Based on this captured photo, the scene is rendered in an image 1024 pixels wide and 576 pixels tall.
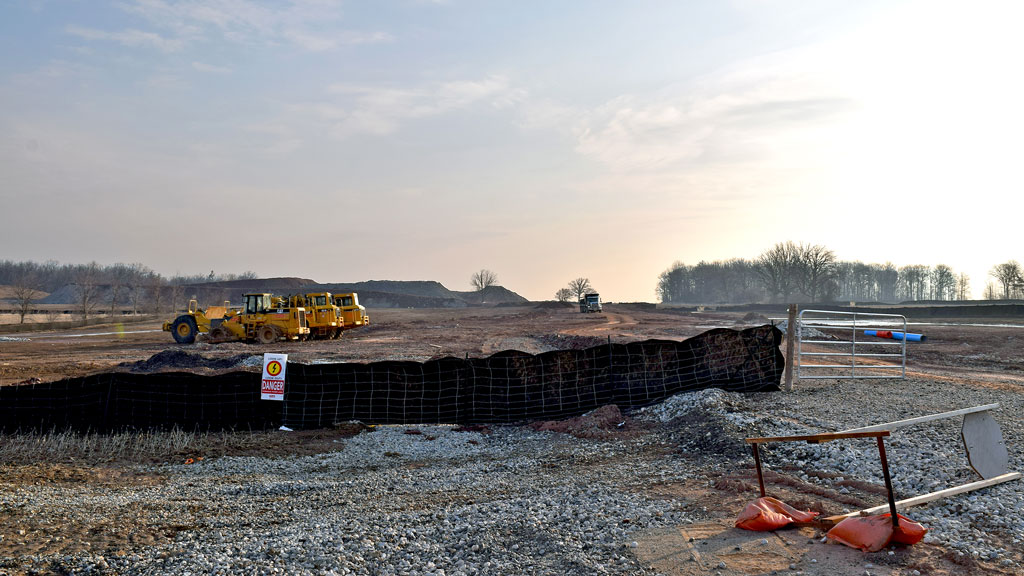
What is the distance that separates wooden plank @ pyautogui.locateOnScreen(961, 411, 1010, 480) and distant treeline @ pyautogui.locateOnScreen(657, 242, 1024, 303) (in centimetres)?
10276

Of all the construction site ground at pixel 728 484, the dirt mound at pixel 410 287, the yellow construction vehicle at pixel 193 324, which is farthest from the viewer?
the dirt mound at pixel 410 287

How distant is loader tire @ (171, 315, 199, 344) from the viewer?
36500 mm

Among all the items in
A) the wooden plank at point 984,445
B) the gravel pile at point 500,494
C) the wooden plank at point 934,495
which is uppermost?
the wooden plank at point 984,445

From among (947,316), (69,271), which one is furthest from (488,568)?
(69,271)

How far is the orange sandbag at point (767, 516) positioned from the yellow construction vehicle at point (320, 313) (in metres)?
33.7

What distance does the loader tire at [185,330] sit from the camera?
36.5 meters

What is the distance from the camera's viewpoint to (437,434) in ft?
42.0

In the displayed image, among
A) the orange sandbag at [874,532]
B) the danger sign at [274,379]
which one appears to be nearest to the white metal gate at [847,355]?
the orange sandbag at [874,532]

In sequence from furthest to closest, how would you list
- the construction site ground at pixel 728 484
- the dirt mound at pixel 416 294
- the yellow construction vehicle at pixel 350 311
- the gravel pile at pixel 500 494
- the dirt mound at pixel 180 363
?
the dirt mound at pixel 416 294 < the yellow construction vehicle at pixel 350 311 < the dirt mound at pixel 180 363 < the gravel pile at pixel 500 494 < the construction site ground at pixel 728 484

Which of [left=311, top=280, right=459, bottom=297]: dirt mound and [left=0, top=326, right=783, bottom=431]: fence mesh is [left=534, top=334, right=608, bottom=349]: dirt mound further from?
[left=311, top=280, right=459, bottom=297]: dirt mound

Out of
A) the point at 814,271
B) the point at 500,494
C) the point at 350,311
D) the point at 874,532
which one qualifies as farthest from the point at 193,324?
the point at 814,271

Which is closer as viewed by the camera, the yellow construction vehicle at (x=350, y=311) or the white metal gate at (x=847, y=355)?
the white metal gate at (x=847, y=355)

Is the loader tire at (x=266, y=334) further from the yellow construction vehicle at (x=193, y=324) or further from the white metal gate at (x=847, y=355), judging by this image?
the white metal gate at (x=847, y=355)

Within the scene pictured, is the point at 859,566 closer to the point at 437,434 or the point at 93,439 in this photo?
the point at 437,434
